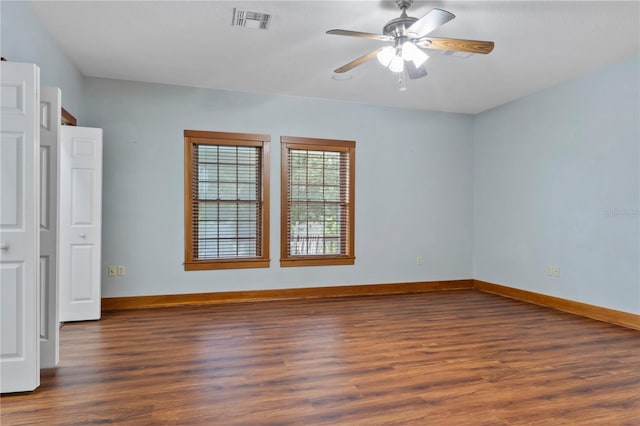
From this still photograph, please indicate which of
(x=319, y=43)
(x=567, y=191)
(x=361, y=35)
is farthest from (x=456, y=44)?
(x=567, y=191)

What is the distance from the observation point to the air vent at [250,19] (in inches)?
129

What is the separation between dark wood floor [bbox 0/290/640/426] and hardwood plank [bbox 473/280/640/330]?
0.21 m

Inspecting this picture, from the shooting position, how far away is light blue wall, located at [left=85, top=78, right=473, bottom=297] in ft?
16.4

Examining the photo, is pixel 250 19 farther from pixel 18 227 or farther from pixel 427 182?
Answer: pixel 427 182

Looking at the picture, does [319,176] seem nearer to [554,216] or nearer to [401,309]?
[401,309]

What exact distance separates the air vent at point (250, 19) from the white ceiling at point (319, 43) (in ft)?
0.20

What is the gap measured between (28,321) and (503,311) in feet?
15.7

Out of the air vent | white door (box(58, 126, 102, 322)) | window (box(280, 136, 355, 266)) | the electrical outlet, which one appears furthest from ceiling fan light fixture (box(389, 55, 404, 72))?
the electrical outlet

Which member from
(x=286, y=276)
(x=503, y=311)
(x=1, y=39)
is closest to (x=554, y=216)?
(x=503, y=311)

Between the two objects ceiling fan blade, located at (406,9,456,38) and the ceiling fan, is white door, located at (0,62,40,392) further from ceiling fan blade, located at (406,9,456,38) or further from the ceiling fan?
ceiling fan blade, located at (406,9,456,38)

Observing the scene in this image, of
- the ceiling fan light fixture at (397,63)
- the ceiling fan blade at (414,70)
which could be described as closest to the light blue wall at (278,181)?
the ceiling fan blade at (414,70)

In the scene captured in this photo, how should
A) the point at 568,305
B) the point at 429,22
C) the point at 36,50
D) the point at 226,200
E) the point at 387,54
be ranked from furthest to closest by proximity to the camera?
the point at 226,200 → the point at 568,305 → the point at 36,50 → the point at 387,54 → the point at 429,22

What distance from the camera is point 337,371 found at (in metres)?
2.94

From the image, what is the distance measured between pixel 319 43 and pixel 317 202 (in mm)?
2468
